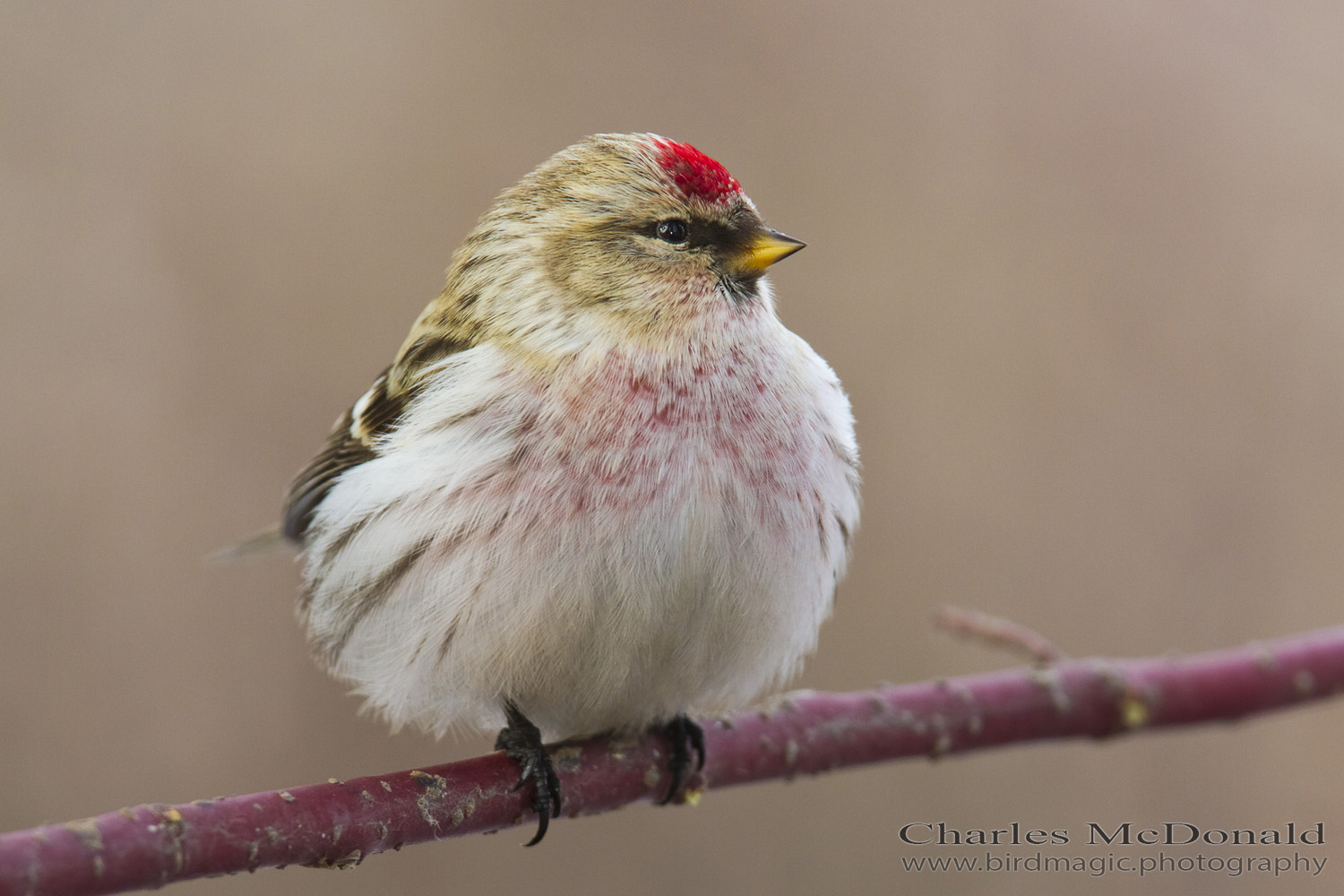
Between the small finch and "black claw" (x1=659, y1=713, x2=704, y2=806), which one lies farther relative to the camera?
"black claw" (x1=659, y1=713, x2=704, y2=806)

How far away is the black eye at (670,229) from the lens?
227cm

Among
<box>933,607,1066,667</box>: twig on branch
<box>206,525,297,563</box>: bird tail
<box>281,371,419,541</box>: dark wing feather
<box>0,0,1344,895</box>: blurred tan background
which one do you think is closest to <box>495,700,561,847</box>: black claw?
<box>281,371,419,541</box>: dark wing feather

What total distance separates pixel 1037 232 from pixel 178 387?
9.06ft

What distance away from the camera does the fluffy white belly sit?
6.73 feet

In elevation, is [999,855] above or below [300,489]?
below

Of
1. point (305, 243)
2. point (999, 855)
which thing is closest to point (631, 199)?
point (305, 243)

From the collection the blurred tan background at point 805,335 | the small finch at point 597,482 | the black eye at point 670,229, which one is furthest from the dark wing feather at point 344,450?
the blurred tan background at point 805,335

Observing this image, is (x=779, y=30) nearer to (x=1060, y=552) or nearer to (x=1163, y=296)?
(x=1163, y=296)

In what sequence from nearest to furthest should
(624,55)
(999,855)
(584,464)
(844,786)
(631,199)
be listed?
(584,464) → (631,199) → (999,855) → (844,786) → (624,55)

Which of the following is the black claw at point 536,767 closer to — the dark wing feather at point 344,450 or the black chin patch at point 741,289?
the dark wing feather at point 344,450

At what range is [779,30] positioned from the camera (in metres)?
4.28

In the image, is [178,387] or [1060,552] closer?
[178,387]

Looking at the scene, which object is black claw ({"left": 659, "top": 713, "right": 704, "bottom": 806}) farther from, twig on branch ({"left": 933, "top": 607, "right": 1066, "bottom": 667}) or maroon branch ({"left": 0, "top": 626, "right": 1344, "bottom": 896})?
twig on branch ({"left": 933, "top": 607, "right": 1066, "bottom": 667})

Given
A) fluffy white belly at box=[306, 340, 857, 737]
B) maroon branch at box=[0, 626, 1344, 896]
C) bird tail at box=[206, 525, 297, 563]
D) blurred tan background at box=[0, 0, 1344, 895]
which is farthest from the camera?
blurred tan background at box=[0, 0, 1344, 895]
